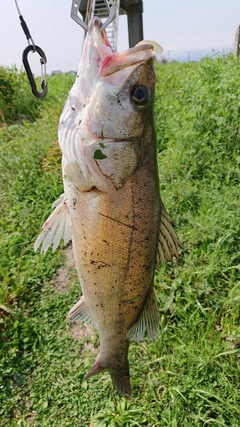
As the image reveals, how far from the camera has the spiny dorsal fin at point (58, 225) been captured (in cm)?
152

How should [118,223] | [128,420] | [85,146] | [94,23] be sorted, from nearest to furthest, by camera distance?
[94,23] < [85,146] < [118,223] < [128,420]

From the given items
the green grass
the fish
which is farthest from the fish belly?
the green grass

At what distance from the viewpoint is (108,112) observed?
1.28 metres

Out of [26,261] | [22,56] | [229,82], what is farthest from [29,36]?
[229,82]

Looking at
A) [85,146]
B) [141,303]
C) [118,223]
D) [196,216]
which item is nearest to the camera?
[85,146]

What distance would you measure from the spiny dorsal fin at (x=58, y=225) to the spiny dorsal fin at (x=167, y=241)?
0.40m

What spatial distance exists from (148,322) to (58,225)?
1.96 feet

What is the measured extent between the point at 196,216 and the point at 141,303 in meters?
2.40

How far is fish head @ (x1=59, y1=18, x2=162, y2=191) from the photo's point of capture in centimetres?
124

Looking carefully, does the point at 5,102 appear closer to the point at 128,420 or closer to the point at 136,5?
the point at 136,5

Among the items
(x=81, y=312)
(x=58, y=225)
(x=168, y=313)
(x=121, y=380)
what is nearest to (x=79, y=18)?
(x=58, y=225)

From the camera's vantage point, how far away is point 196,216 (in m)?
3.84

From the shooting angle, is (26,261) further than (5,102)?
No

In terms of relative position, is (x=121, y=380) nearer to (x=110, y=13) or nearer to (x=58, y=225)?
(x=58, y=225)
